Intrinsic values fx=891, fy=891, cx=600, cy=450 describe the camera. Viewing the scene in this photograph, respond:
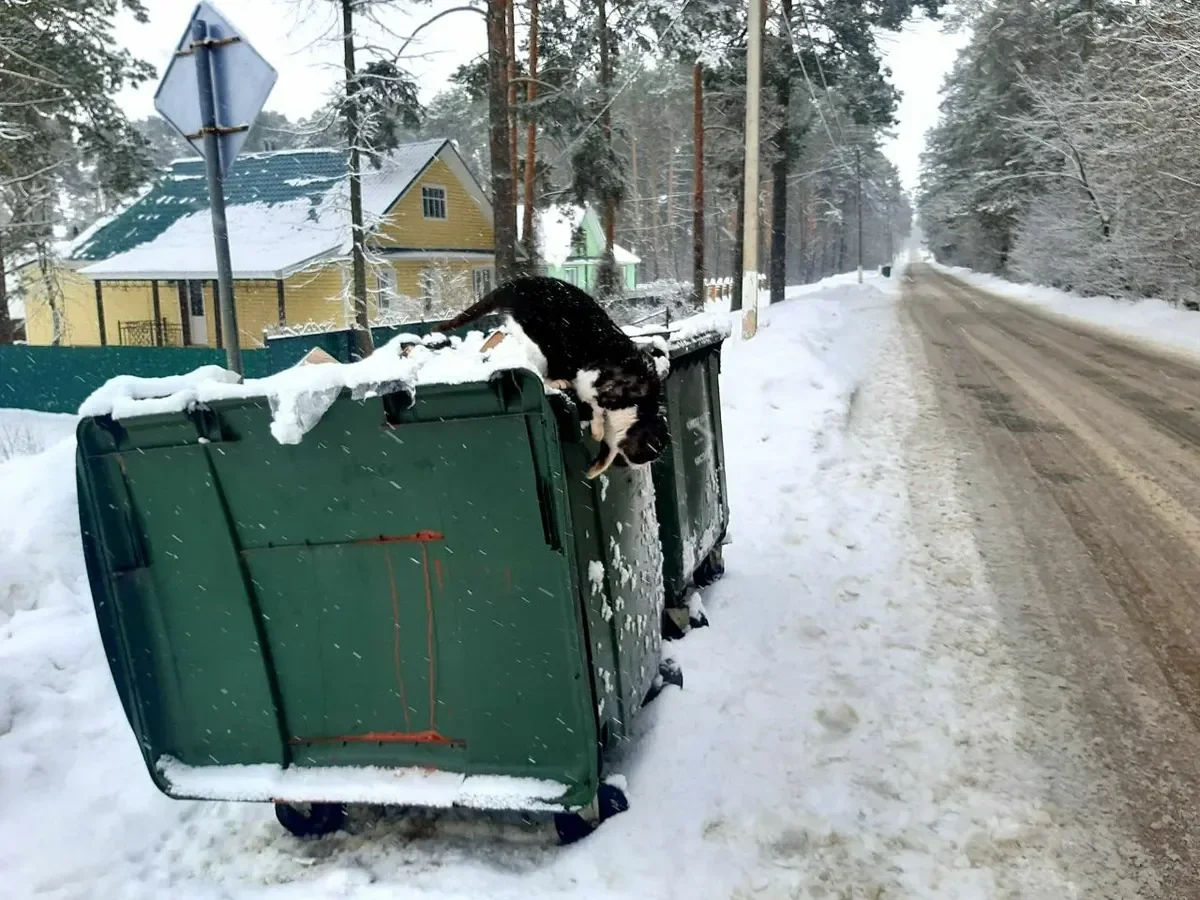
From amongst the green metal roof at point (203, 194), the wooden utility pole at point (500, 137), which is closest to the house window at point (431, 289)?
the green metal roof at point (203, 194)

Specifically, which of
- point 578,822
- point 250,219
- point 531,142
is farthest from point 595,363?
point 250,219

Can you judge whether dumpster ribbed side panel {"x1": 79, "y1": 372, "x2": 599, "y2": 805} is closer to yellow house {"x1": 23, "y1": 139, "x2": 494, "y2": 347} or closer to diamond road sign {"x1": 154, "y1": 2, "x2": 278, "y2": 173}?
diamond road sign {"x1": 154, "y1": 2, "x2": 278, "y2": 173}

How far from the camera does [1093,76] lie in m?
26.4

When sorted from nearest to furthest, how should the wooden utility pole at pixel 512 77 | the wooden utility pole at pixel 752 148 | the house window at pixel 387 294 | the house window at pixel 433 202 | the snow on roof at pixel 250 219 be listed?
the wooden utility pole at pixel 752 148 < the wooden utility pole at pixel 512 77 < the snow on roof at pixel 250 219 < the house window at pixel 387 294 < the house window at pixel 433 202

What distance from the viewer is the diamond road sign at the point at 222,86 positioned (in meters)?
3.96

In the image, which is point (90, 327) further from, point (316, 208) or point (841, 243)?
point (841, 243)

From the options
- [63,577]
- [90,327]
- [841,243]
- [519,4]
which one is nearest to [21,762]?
[63,577]

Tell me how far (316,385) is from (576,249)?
34478mm

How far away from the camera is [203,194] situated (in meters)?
28.3

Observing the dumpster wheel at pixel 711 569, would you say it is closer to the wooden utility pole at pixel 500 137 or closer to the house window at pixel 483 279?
the wooden utility pole at pixel 500 137

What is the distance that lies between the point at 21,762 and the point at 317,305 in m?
22.6

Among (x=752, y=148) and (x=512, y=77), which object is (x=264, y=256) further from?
(x=752, y=148)

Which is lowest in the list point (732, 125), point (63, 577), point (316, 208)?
point (63, 577)

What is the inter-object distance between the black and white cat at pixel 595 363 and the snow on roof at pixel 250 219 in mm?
19832
